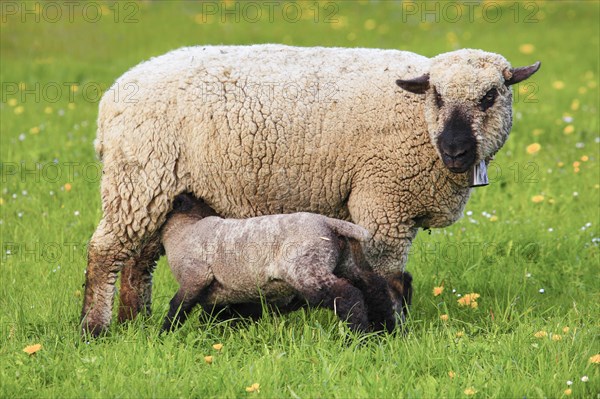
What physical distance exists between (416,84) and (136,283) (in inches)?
101

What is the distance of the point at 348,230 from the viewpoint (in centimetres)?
590

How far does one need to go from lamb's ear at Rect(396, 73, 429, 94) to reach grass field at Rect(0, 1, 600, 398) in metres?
1.63

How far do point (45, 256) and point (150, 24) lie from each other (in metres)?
13.8

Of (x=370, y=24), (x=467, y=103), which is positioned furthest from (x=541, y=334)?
(x=370, y=24)

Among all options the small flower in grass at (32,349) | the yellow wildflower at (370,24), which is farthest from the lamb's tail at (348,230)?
the yellow wildflower at (370,24)

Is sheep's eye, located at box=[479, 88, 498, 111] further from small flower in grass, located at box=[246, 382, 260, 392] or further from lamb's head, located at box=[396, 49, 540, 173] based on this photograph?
small flower in grass, located at box=[246, 382, 260, 392]

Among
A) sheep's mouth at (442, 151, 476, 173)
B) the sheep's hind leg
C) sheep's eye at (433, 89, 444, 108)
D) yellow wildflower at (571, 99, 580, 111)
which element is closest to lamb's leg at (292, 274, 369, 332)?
sheep's mouth at (442, 151, 476, 173)

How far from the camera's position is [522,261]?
7.84 meters

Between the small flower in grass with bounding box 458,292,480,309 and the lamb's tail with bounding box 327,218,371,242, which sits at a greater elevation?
the lamb's tail with bounding box 327,218,371,242

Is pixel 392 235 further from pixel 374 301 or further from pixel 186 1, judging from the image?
pixel 186 1

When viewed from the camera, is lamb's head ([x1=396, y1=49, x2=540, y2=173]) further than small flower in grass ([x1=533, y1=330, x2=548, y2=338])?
Yes

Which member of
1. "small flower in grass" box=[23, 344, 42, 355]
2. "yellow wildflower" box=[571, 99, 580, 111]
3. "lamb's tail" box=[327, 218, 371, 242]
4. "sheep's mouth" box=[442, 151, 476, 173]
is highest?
"yellow wildflower" box=[571, 99, 580, 111]

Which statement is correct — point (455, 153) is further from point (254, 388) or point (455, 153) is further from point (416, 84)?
point (254, 388)

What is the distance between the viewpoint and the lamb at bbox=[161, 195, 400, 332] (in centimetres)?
567
